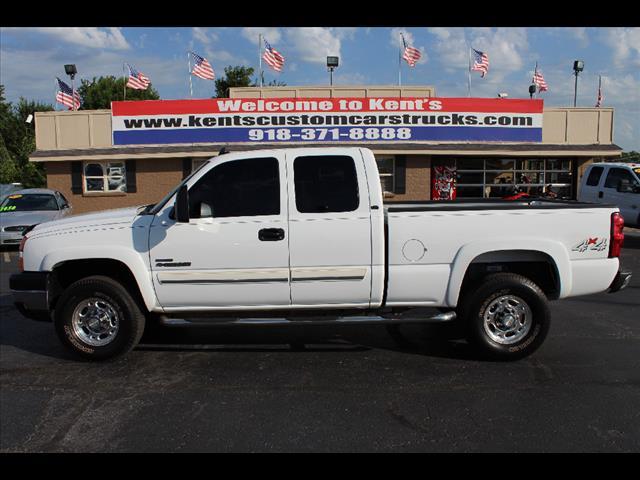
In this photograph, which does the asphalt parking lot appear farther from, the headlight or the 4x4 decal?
the headlight

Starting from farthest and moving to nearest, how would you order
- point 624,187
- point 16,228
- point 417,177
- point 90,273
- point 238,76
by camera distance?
point 238,76
point 417,177
point 624,187
point 16,228
point 90,273

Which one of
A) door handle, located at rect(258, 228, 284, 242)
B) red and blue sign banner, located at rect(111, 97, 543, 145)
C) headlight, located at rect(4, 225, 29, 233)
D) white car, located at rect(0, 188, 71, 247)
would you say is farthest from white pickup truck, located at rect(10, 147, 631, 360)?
red and blue sign banner, located at rect(111, 97, 543, 145)

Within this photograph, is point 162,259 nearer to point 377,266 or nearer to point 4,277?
point 377,266

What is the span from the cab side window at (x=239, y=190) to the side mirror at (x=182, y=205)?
0.12 metres

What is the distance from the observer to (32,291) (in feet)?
16.6

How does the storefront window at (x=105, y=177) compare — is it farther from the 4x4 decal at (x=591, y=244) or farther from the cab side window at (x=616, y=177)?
the 4x4 decal at (x=591, y=244)

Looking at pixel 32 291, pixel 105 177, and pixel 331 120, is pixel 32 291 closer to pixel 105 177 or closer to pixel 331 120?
pixel 331 120

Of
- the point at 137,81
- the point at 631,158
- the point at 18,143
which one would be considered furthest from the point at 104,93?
the point at 631,158

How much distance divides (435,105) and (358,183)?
14716mm

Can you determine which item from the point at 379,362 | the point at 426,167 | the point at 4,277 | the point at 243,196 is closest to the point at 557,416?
the point at 379,362

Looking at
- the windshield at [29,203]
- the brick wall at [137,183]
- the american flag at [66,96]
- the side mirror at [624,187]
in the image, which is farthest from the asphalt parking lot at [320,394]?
the american flag at [66,96]

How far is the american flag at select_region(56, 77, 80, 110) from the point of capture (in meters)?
21.6

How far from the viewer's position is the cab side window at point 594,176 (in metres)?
14.1

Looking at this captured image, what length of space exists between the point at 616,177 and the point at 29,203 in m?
14.8
